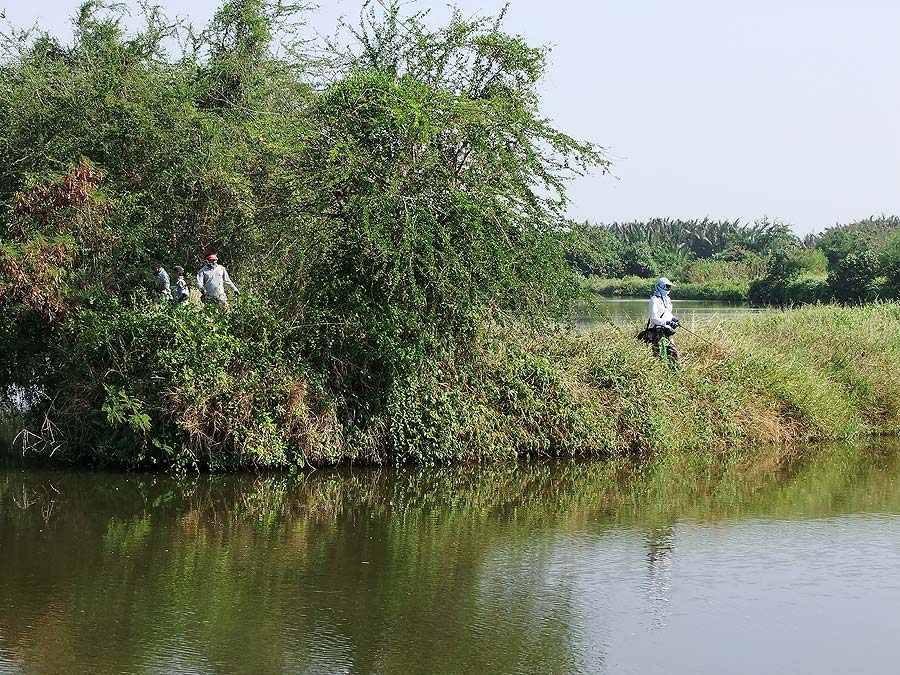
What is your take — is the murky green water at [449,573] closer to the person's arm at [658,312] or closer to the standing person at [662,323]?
the standing person at [662,323]

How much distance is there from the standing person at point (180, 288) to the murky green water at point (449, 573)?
10.5ft

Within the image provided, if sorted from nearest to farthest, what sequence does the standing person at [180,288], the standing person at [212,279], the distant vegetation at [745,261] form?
the standing person at [180,288] → the standing person at [212,279] → the distant vegetation at [745,261]

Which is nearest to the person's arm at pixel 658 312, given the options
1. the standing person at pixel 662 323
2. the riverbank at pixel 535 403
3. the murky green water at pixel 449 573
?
the standing person at pixel 662 323

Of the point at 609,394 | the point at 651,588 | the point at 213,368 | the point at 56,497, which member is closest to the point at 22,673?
the point at 651,588

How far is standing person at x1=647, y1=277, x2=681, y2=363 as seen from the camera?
18391mm

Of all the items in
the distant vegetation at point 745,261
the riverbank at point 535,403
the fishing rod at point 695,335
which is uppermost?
the distant vegetation at point 745,261

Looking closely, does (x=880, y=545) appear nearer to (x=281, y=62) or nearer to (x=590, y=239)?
(x=590, y=239)

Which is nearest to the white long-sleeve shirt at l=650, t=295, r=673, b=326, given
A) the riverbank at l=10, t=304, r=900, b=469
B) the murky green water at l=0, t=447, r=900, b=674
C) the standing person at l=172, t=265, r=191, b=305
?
the riverbank at l=10, t=304, r=900, b=469

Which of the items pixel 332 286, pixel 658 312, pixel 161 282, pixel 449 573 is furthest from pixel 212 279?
pixel 449 573

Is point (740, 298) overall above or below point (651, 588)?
above

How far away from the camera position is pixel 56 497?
13.8 m

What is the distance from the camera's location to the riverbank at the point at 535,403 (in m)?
14.9

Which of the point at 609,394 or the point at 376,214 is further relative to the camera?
the point at 609,394

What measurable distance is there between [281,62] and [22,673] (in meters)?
16.4
